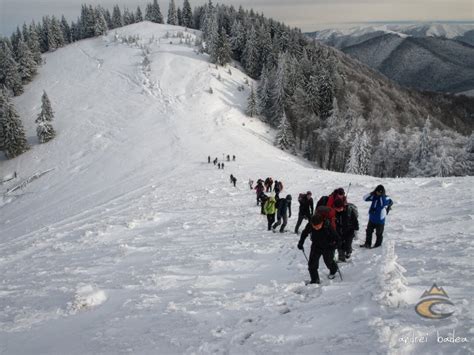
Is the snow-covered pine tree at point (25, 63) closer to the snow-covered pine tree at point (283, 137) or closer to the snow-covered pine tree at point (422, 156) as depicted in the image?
the snow-covered pine tree at point (283, 137)

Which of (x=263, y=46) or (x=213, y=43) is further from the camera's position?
(x=263, y=46)

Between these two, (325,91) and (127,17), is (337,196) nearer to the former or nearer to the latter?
(325,91)

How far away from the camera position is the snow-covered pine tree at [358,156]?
57.0 meters

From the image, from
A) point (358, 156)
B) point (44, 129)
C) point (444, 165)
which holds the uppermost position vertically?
point (44, 129)

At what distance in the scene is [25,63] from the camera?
87.3 m

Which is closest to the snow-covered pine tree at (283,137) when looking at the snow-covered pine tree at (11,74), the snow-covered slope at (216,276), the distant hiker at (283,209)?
the snow-covered slope at (216,276)

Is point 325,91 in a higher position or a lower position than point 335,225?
higher

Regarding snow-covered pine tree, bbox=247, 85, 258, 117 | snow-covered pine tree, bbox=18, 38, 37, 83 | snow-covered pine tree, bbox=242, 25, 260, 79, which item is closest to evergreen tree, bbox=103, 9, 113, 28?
snow-covered pine tree, bbox=18, 38, 37, 83

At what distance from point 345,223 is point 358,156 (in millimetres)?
51189

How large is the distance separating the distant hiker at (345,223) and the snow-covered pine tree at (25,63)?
9898cm

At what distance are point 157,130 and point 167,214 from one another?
4031 cm

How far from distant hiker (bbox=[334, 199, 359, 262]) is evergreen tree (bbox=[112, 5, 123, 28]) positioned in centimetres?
13841

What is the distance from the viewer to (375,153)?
64812mm

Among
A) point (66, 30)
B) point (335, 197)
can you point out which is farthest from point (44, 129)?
point (66, 30)
